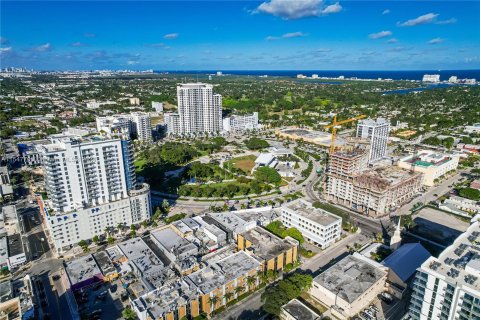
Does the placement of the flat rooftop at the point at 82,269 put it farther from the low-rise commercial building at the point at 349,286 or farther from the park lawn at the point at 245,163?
the park lawn at the point at 245,163

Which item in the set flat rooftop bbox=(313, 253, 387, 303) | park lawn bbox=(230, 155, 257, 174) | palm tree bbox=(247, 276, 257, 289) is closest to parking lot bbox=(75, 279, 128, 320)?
palm tree bbox=(247, 276, 257, 289)

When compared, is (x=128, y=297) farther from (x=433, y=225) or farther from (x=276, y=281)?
(x=433, y=225)

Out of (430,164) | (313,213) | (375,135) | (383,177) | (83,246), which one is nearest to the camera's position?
(83,246)

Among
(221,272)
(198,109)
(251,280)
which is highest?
(198,109)

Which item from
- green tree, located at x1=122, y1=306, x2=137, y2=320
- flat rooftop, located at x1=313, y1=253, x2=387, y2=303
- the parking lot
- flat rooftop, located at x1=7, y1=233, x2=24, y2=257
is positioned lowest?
the parking lot

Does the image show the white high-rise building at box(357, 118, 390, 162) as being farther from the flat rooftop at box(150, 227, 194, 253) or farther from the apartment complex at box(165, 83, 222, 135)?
the apartment complex at box(165, 83, 222, 135)

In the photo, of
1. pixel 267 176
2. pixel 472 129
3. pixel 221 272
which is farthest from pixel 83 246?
pixel 472 129

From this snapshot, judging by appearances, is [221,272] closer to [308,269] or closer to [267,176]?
[308,269]
